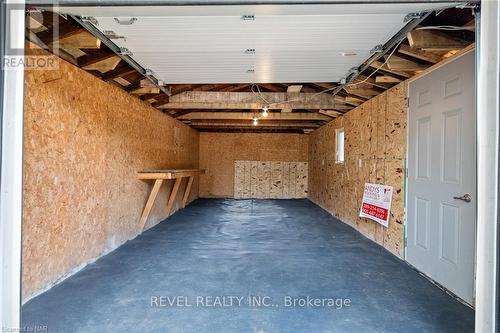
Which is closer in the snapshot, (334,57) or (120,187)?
(334,57)

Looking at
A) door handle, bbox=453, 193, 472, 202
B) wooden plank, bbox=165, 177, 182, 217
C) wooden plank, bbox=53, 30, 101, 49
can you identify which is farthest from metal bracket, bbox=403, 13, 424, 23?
wooden plank, bbox=165, 177, 182, 217

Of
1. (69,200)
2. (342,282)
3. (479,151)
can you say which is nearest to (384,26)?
(479,151)

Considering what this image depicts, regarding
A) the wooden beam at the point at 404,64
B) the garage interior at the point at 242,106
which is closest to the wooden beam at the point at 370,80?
the garage interior at the point at 242,106

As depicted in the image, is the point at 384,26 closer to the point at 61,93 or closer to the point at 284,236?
the point at 61,93

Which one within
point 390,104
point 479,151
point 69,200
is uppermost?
point 390,104

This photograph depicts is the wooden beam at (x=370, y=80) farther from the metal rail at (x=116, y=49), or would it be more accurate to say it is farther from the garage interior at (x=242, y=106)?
the metal rail at (x=116, y=49)

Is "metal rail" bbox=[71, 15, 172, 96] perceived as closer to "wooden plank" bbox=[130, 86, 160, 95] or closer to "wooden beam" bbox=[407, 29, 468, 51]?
"wooden plank" bbox=[130, 86, 160, 95]

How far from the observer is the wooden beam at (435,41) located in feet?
8.46

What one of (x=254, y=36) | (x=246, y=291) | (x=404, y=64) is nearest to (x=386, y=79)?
(x=404, y=64)

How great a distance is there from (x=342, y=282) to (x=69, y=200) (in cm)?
283

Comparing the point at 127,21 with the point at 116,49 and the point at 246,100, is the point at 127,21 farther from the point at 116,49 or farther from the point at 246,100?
the point at 246,100

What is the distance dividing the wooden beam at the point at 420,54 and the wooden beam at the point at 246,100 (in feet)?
7.14

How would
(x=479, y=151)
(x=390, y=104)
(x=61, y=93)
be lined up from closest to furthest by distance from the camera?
1. (x=479, y=151)
2. (x=61, y=93)
3. (x=390, y=104)

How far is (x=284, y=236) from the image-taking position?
4859mm
